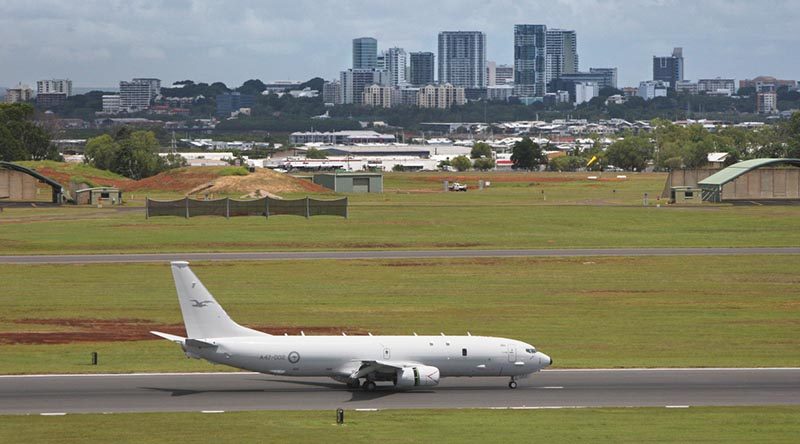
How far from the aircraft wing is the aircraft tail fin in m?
5.00

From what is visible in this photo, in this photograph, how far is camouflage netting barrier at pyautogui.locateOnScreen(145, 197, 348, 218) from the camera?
140625 mm

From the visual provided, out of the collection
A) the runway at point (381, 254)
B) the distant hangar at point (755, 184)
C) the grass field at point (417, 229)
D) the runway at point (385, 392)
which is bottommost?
the runway at point (385, 392)

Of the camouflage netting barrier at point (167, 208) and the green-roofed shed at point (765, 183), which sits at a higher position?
the green-roofed shed at point (765, 183)

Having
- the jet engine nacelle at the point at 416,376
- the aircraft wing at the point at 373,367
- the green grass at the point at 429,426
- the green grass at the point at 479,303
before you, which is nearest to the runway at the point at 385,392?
the jet engine nacelle at the point at 416,376

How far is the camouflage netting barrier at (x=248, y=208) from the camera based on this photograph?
14062 cm

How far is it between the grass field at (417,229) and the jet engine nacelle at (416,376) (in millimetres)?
62110

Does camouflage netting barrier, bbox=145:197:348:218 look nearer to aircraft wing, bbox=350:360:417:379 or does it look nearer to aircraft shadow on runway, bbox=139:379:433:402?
aircraft shadow on runway, bbox=139:379:433:402

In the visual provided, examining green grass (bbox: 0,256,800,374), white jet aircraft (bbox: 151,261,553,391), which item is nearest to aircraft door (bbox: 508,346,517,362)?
white jet aircraft (bbox: 151,261,553,391)

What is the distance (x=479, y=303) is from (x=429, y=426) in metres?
35.7

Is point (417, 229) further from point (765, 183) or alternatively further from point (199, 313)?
point (199, 313)

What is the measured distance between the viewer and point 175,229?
128625mm

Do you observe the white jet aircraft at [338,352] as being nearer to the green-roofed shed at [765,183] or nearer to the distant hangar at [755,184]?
the distant hangar at [755,184]

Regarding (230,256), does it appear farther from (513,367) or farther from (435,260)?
(513,367)

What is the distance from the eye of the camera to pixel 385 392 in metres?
55.9
